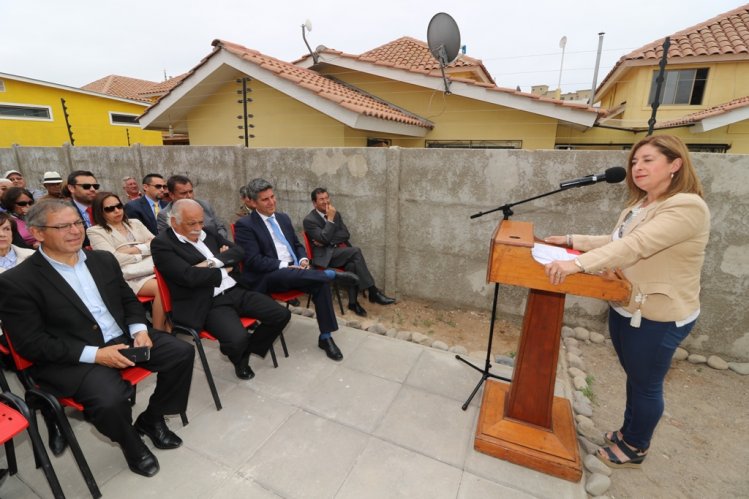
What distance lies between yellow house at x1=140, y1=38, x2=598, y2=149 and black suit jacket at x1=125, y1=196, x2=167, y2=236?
2.78 meters

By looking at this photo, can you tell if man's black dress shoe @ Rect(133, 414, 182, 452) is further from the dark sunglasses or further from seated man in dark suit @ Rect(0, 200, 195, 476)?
the dark sunglasses

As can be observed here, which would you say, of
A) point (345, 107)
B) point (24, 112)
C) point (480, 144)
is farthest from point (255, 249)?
point (24, 112)

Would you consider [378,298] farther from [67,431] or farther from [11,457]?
[11,457]

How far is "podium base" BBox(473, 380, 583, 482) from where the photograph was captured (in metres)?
2.18

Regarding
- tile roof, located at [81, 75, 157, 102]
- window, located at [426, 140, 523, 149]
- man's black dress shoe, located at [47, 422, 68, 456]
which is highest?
tile roof, located at [81, 75, 157, 102]

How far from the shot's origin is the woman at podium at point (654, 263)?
1750 mm

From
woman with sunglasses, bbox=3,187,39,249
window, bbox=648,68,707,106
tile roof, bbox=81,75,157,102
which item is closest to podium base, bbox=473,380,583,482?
woman with sunglasses, bbox=3,187,39,249

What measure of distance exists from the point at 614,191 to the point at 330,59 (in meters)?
7.66

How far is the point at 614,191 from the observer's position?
362 cm

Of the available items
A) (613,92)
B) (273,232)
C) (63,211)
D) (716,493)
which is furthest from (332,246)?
(613,92)

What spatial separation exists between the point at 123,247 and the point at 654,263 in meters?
4.51

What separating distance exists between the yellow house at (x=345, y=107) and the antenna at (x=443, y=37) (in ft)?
1.72

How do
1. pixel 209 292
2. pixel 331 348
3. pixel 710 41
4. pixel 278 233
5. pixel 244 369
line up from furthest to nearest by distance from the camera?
pixel 710 41, pixel 278 233, pixel 331 348, pixel 244 369, pixel 209 292

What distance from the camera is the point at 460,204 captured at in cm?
424
